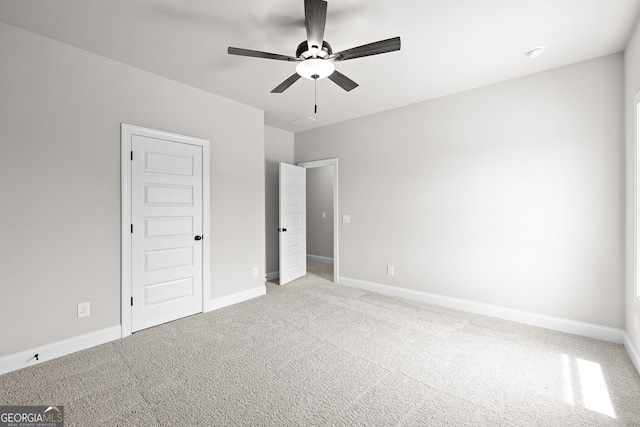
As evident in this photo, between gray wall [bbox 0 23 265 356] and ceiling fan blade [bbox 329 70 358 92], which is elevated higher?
ceiling fan blade [bbox 329 70 358 92]

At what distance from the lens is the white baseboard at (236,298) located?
362cm

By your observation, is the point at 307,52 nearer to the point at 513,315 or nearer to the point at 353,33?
the point at 353,33

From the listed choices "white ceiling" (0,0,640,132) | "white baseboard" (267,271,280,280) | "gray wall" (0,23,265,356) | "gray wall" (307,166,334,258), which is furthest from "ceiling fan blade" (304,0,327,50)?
"gray wall" (307,166,334,258)

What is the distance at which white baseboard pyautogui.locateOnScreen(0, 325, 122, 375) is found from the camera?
7.31ft

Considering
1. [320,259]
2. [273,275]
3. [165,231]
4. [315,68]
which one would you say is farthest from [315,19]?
[320,259]

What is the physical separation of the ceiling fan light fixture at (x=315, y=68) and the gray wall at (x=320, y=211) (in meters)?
4.54

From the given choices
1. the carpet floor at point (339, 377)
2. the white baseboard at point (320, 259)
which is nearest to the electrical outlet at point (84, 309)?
the carpet floor at point (339, 377)

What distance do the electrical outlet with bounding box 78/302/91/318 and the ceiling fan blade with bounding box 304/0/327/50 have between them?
9.89ft

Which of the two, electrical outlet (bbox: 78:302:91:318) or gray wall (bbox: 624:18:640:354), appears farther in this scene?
electrical outlet (bbox: 78:302:91:318)

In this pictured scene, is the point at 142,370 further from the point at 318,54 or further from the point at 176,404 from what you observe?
the point at 318,54

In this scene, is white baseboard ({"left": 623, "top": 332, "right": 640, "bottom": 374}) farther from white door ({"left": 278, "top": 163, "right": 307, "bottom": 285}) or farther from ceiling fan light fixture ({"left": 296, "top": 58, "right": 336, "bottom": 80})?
white door ({"left": 278, "top": 163, "right": 307, "bottom": 285})

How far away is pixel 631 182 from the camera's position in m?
2.42

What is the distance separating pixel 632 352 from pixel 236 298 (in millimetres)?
4092

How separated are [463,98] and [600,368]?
9.93 feet
